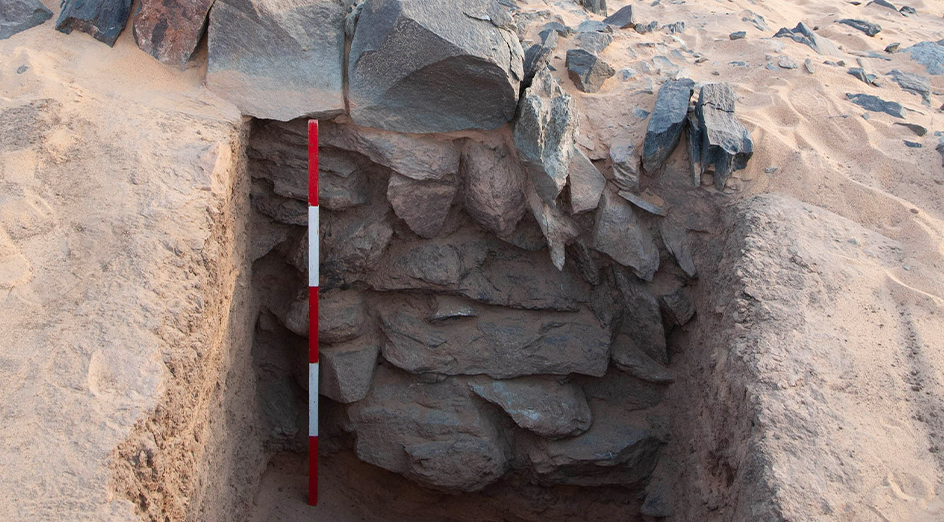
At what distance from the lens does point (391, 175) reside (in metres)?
2.93

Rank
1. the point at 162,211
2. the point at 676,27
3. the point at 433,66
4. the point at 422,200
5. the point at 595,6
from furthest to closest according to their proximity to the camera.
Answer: the point at 595,6
the point at 676,27
the point at 422,200
the point at 433,66
the point at 162,211

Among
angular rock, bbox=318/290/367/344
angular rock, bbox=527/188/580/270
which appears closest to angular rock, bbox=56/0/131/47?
angular rock, bbox=318/290/367/344

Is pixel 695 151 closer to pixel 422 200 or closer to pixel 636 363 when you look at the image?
pixel 636 363

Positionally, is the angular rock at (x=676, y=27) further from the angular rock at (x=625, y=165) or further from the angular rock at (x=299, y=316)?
the angular rock at (x=299, y=316)

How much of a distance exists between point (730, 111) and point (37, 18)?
287cm

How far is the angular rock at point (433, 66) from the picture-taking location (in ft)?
8.65

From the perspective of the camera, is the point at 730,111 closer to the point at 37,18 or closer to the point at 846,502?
Answer: the point at 846,502

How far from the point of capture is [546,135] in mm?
2781

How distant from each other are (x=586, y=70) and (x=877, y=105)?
1337mm

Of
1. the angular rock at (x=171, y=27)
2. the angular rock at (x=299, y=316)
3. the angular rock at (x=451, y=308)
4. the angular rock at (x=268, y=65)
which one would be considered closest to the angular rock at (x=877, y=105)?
the angular rock at (x=451, y=308)

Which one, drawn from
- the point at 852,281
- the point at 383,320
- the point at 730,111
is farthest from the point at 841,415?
the point at 383,320

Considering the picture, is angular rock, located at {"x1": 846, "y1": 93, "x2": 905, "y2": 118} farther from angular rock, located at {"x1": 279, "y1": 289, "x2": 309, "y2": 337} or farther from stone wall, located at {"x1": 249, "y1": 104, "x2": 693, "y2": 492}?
angular rock, located at {"x1": 279, "y1": 289, "x2": 309, "y2": 337}

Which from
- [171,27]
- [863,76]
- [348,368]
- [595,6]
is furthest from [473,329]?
[863,76]

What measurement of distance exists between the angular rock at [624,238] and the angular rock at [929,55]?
1.85 m
